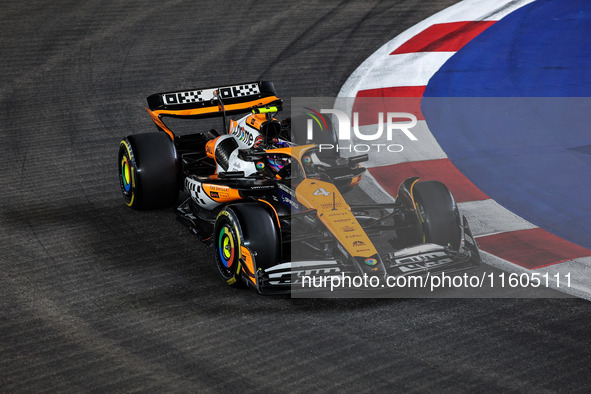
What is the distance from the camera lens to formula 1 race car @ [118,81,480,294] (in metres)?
5.59

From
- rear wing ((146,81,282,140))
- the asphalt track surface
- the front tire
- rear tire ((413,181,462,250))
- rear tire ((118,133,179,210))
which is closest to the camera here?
the asphalt track surface

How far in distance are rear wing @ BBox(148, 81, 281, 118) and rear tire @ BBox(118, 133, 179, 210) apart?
1.80ft

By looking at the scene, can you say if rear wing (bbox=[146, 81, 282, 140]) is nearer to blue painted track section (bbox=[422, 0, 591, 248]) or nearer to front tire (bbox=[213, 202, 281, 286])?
front tire (bbox=[213, 202, 281, 286])

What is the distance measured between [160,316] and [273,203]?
145cm

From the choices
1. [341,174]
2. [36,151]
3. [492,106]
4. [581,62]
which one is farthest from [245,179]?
[581,62]

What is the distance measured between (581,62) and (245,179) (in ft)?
22.1

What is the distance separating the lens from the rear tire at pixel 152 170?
717 cm

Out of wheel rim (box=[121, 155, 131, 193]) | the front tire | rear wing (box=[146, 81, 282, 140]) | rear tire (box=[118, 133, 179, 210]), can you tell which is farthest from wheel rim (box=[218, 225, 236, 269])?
rear wing (box=[146, 81, 282, 140])

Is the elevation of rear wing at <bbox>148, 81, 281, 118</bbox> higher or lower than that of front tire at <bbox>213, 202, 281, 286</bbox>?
higher

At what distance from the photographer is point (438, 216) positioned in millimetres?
5953

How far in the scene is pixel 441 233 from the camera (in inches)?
234

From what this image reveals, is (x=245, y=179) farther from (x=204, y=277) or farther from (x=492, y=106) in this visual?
(x=492, y=106)

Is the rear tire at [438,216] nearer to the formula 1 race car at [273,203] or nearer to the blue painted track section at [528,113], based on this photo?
the formula 1 race car at [273,203]

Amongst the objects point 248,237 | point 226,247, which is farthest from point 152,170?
point 248,237
